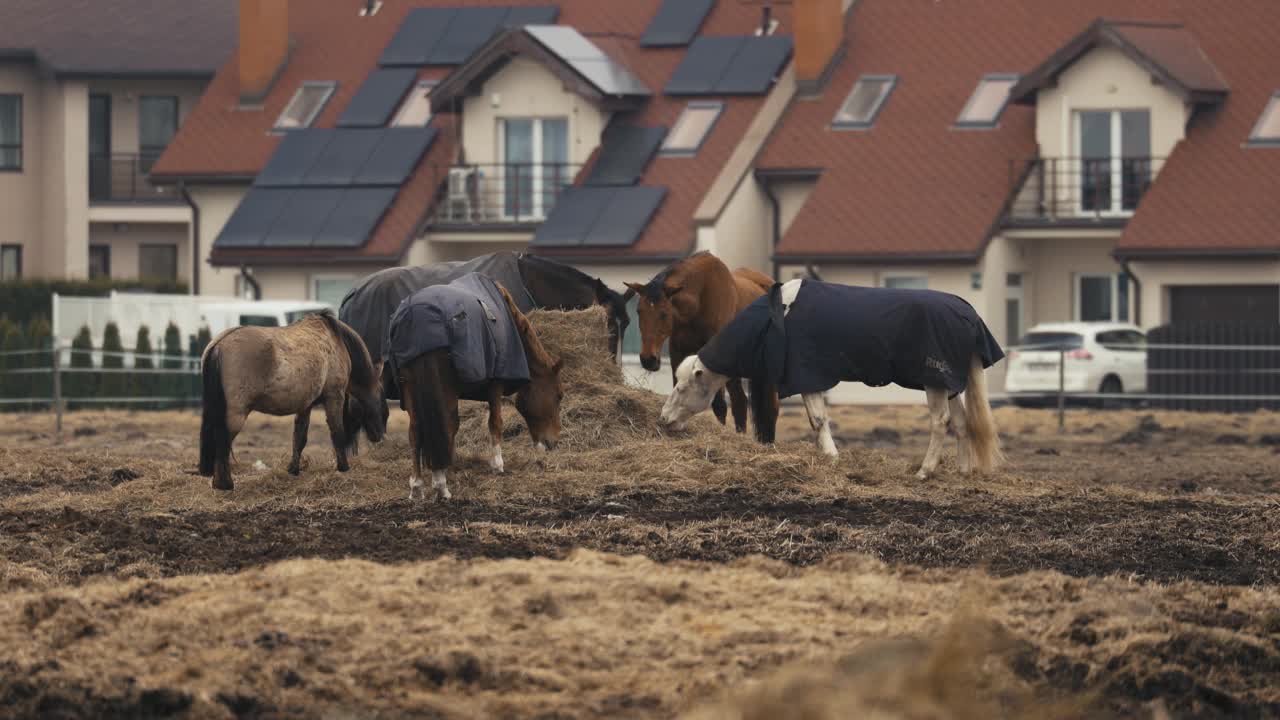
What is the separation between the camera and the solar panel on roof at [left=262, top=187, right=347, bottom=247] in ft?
132

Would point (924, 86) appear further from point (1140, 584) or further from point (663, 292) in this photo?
point (1140, 584)

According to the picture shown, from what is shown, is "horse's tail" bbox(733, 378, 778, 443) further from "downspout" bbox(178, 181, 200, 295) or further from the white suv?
"downspout" bbox(178, 181, 200, 295)

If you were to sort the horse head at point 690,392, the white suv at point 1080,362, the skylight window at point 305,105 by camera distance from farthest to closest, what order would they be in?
the skylight window at point 305,105 → the white suv at point 1080,362 → the horse head at point 690,392

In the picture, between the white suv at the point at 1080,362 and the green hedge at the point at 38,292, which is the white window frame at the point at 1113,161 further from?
the green hedge at the point at 38,292

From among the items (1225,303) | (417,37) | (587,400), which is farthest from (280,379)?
(417,37)

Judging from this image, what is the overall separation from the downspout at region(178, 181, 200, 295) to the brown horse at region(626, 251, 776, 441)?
81.8 ft

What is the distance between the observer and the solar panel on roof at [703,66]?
39969 millimetres

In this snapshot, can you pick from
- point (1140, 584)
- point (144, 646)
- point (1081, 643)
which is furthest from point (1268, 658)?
point (144, 646)

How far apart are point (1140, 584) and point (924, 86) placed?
28.1m

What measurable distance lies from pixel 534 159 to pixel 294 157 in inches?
170

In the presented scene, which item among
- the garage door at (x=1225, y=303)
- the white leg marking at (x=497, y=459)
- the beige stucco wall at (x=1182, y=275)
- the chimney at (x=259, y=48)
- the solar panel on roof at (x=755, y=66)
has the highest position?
the chimney at (x=259, y=48)

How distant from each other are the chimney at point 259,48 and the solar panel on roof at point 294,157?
3253 millimetres

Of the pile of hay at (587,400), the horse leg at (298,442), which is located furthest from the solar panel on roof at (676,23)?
the horse leg at (298,442)

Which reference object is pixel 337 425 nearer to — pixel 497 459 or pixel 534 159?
pixel 497 459
